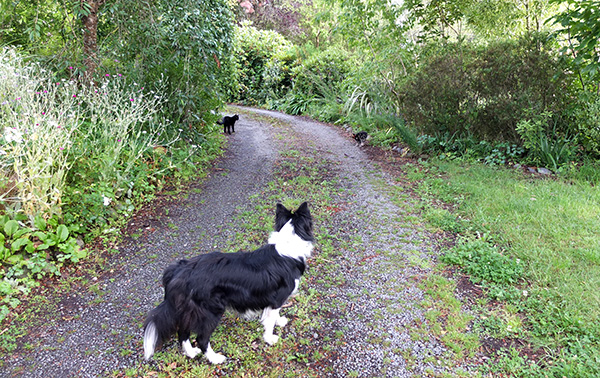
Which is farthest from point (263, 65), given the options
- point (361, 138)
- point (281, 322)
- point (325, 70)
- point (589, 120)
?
point (281, 322)

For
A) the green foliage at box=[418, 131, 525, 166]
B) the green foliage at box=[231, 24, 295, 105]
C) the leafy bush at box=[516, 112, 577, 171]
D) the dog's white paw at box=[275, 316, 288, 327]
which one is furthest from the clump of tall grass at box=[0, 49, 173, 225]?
the green foliage at box=[231, 24, 295, 105]

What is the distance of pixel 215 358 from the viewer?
7.47 ft

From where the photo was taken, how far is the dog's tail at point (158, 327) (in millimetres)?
2145

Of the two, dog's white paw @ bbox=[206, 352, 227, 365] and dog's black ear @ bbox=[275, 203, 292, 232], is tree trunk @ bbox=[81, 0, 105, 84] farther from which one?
dog's white paw @ bbox=[206, 352, 227, 365]

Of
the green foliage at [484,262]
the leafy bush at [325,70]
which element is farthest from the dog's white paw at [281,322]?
the leafy bush at [325,70]

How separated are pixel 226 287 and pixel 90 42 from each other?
15.3ft

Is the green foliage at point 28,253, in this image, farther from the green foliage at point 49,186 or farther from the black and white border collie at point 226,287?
the black and white border collie at point 226,287

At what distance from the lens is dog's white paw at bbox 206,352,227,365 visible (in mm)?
2268

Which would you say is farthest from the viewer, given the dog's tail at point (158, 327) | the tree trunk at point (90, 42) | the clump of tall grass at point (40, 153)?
the tree trunk at point (90, 42)

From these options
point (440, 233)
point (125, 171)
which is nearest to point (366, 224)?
point (440, 233)

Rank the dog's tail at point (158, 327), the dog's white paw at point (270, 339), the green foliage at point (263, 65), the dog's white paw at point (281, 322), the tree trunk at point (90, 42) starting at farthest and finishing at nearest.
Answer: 1. the green foliage at point (263, 65)
2. the tree trunk at point (90, 42)
3. the dog's white paw at point (281, 322)
4. the dog's white paw at point (270, 339)
5. the dog's tail at point (158, 327)

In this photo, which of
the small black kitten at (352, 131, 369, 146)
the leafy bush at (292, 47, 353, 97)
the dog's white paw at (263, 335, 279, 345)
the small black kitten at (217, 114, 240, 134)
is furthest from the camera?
the leafy bush at (292, 47, 353, 97)

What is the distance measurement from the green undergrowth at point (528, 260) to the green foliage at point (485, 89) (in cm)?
109

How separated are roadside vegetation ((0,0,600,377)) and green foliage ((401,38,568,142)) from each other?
0.02 metres
